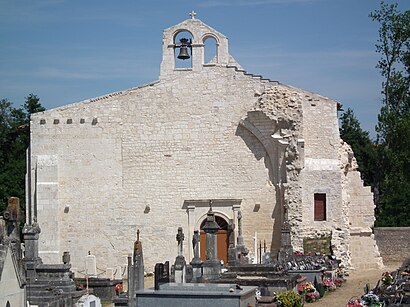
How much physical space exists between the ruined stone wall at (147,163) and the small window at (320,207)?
1811 mm

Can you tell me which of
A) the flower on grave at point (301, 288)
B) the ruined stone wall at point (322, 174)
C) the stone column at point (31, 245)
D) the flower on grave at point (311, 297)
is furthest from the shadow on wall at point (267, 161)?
the stone column at point (31, 245)

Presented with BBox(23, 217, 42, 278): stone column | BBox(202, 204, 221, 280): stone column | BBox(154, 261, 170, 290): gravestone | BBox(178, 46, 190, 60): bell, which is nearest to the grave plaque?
BBox(202, 204, 221, 280): stone column

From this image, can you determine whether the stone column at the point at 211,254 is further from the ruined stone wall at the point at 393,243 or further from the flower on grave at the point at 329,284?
the ruined stone wall at the point at 393,243

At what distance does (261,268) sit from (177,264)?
2.69 m

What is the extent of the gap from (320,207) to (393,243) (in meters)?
5.70

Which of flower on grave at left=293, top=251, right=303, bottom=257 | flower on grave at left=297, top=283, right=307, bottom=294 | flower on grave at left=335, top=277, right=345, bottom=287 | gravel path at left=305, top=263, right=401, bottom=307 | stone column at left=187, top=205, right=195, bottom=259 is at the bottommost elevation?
gravel path at left=305, top=263, right=401, bottom=307

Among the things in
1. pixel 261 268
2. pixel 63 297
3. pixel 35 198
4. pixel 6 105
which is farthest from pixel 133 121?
pixel 6 105

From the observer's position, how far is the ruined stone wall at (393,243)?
30359 millimetres

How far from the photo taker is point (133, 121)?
27.6 m

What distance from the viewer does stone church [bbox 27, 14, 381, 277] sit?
88.4 ft

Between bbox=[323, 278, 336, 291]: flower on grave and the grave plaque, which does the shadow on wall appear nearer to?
the grave plaque

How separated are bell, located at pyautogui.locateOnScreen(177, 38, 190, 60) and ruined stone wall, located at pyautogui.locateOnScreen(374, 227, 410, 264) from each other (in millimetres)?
10352

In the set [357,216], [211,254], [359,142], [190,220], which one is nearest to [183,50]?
[190,220]

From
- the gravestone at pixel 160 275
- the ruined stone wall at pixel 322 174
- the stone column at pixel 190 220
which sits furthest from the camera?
the stone column at pixel 190 220
